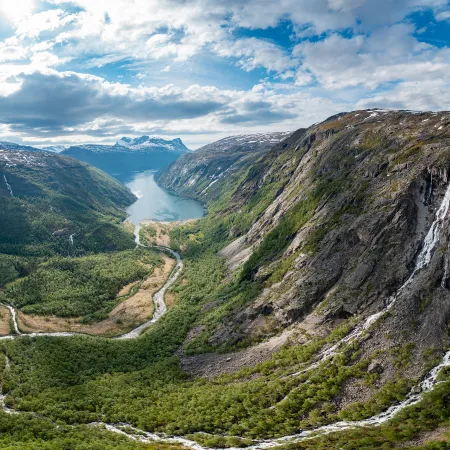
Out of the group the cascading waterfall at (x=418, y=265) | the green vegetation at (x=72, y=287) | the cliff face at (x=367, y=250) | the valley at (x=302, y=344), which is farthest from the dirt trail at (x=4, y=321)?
the cascading waterfall at (x=418, y=265)

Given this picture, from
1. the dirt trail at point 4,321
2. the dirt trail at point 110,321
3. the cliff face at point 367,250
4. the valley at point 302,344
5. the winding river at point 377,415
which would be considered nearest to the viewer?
the winding river at point 377,415

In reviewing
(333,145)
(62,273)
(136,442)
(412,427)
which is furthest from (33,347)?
(333,145)

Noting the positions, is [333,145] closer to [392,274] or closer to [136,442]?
[392,274]

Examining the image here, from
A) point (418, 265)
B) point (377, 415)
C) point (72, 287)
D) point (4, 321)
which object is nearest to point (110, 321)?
point (4, 321)

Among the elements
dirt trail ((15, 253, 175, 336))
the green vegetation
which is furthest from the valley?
dirt trail ((15, 253, 175, 336))

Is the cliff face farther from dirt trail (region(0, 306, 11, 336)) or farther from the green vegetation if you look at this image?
dirt trail (region(0, 306, 11, 336))

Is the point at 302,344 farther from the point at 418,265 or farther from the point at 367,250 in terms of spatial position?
the point at 418,265

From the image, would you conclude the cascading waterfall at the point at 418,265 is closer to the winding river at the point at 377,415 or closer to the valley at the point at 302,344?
the winding river at the point at 377,415
